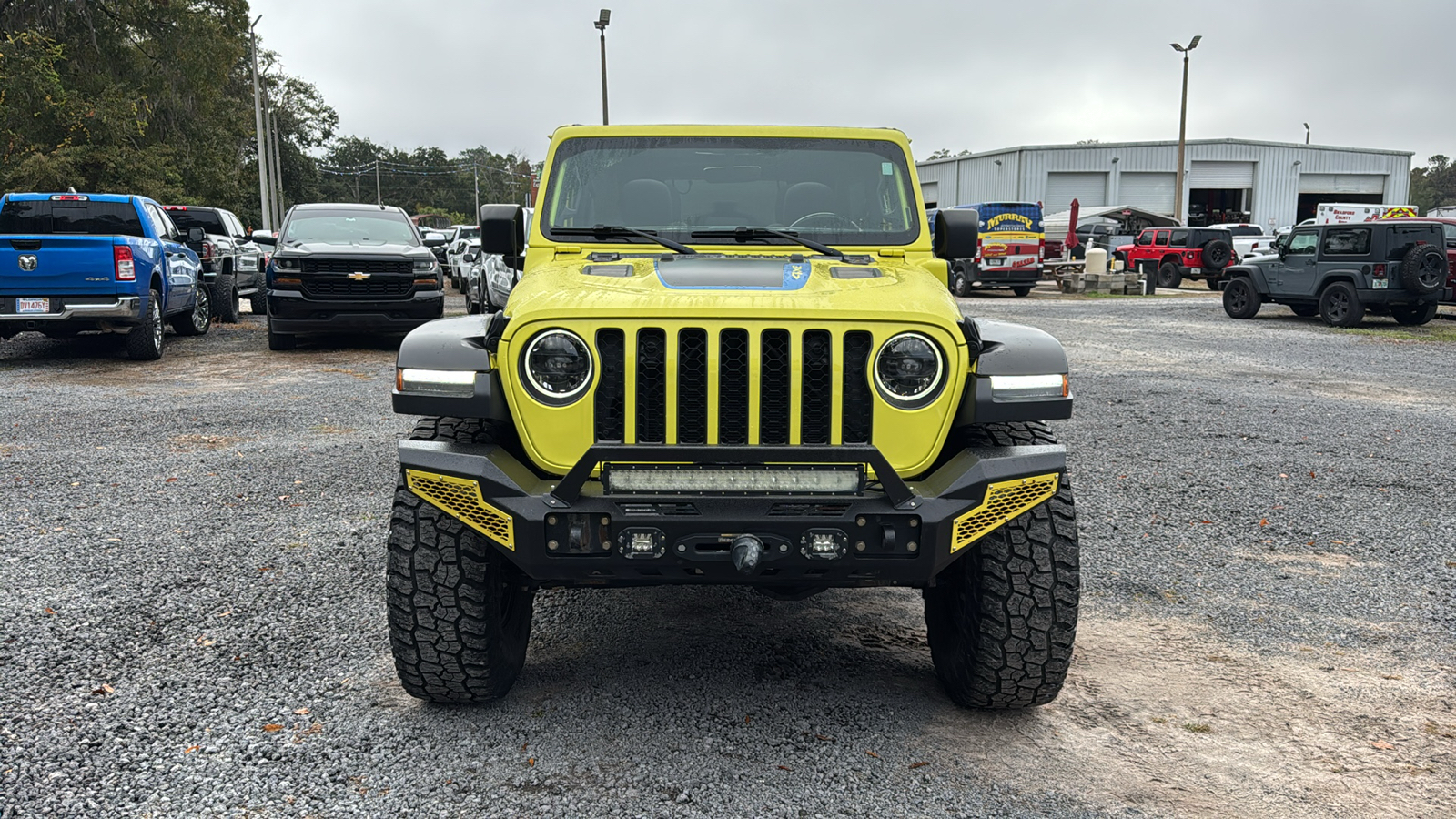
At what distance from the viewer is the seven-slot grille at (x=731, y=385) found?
3238 millimetres

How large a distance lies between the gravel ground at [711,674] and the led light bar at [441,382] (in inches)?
41.1

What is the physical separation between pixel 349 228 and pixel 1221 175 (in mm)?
54829

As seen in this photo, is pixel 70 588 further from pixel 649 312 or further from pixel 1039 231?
pixel 1039 231

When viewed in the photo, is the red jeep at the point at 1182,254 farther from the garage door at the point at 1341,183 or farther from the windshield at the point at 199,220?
the garage door at the point at 1341,183

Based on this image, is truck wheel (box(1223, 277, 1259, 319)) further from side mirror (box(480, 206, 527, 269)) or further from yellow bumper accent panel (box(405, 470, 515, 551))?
yellow bumper accent panel (box(405, 470, 515, 551))

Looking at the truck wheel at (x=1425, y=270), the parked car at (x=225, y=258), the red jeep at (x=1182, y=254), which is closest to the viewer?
the parked car at (x=225, y=258)

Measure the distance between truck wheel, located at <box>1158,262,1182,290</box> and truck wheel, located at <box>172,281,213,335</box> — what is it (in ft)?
80.5

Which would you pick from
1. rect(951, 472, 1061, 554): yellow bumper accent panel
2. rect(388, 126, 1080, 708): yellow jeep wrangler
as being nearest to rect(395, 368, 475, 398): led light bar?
rect(388, 126, 1080, 708): yellow jeep wrangler

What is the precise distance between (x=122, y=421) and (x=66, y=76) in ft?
87.8

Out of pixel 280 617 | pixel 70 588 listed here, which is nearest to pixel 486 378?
pixel 280 617

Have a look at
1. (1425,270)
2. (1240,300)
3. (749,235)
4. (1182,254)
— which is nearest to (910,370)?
(749,235)

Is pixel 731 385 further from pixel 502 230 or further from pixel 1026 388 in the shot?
pixel 502 230

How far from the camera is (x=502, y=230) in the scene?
184 inches

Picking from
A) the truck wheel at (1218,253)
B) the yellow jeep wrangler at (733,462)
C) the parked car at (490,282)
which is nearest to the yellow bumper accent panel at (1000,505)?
the yellow jeep wrangler at (733,462)
